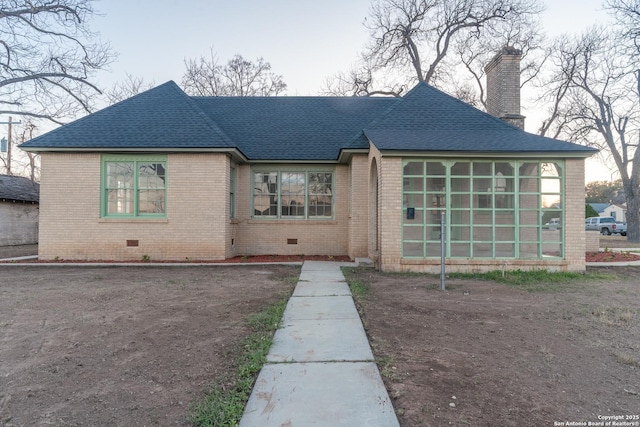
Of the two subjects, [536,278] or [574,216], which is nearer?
[536,278]

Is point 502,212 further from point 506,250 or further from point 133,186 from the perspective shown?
point 133,186

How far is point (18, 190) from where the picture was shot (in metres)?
20.1

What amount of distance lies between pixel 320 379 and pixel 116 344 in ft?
8.30

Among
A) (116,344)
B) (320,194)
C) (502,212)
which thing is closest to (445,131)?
(502,212)

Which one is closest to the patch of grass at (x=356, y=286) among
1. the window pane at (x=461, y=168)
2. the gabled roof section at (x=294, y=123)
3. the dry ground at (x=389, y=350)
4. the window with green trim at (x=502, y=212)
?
the dry ground at (x=389, y=350)

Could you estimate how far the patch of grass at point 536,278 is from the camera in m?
7.62

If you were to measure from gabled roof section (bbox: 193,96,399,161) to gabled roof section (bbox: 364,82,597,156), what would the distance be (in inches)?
57.9

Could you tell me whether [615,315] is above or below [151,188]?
below

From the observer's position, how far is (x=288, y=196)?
13.1 m

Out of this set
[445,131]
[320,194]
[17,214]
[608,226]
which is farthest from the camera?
[608,226]

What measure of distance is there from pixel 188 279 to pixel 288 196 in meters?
5.48

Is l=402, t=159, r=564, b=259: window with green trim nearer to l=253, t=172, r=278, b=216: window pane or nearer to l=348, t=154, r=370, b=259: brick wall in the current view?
l=348, t=154, r=370, b=259: brick wall

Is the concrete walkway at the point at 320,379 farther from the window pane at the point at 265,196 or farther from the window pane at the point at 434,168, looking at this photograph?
the window pane at the point at 265,196

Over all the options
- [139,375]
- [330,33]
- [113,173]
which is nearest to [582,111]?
[330,33]
